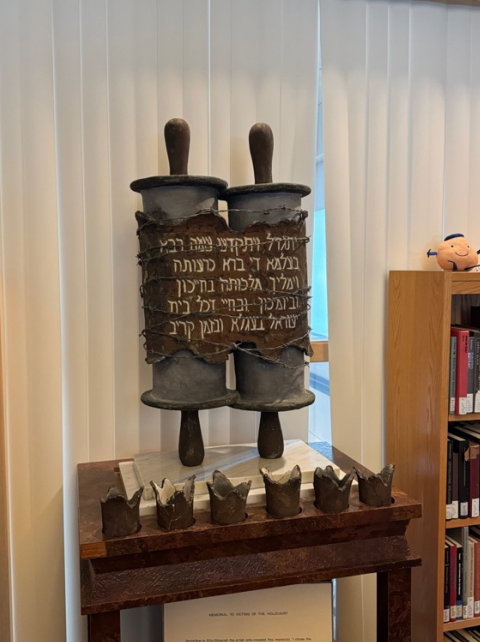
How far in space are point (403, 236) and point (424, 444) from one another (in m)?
0.58

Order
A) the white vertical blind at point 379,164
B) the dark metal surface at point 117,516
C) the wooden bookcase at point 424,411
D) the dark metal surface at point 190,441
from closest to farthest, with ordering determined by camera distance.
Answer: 1. the dark metal surface at point 117,516
2. the dark metal surface at point 190,441
3. the wooden bookcase at point 424,411
4. the white vertical blind at point 379,164

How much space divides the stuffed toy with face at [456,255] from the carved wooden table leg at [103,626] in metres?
1.14

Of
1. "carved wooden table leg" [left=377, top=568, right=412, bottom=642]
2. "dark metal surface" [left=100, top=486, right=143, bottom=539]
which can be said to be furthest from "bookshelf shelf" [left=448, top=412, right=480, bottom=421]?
"dark metal surface" [left=100, top=486, right=143, bottom=539]

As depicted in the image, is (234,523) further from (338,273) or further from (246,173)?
(246,173)

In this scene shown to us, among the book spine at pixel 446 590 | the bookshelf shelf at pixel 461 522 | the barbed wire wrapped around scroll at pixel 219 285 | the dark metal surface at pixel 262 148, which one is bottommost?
the book spine at pixel 446 590

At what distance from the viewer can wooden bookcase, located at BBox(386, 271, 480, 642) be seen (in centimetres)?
143

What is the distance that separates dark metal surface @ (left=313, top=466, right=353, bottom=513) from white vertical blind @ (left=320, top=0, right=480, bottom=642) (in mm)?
474

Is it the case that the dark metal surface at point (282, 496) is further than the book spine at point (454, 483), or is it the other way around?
the book spine at point (454, 483)

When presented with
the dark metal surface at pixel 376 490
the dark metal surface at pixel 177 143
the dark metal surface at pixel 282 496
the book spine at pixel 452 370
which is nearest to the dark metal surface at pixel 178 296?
the dark metal surface at pixel 177 143

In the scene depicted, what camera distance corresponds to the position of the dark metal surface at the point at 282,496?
43.2 inches

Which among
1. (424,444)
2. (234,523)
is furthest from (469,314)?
(234,523)

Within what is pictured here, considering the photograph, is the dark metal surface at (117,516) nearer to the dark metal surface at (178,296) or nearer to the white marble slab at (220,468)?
the white marble slab at (220,468)

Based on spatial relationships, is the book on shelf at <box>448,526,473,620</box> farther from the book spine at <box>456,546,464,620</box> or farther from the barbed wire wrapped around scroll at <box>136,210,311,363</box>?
the barbed wire wrapped around scroll at <box>136,210,311,363</box>

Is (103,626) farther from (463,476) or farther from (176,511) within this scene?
(463,476)
